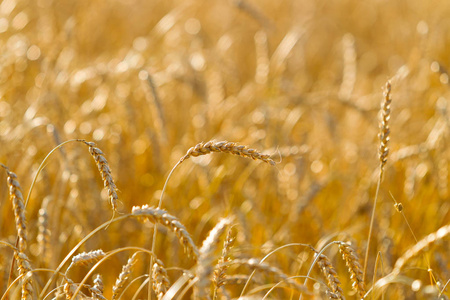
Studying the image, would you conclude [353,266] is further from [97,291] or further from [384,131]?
[97,291]

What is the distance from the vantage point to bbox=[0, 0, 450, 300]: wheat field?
197cm

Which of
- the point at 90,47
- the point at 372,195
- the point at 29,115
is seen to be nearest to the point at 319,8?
the point at 90,47

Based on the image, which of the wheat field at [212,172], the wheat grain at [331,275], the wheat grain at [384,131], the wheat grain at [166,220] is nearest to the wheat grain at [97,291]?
the wheat field at [212,172]

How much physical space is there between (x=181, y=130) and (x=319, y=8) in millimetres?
4072

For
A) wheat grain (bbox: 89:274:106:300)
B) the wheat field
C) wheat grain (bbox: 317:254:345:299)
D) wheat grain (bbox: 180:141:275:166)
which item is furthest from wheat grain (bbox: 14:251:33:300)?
wheat grain (bbox: 317:254:345:299)

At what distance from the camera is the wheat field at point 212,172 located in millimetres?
1967

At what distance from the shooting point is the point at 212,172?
10.3ft

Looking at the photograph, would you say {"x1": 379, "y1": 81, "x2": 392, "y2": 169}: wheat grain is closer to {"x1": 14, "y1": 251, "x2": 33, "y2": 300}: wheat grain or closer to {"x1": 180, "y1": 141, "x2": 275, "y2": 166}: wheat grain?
{"x1": 180, "y1": 141, "x2": 275, "y2": 166}: wheat grain

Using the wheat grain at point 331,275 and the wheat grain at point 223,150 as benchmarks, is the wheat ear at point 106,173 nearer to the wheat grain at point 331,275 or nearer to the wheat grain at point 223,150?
the wheat grain at point 223,150

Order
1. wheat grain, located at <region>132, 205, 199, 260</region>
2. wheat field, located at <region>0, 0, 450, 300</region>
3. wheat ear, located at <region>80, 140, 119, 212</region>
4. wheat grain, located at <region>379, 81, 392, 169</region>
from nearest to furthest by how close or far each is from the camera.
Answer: wheat grain, located at <region>132, 205, 199, 260</region>
wheat ear, located at <region>80, 140, 119, 212</region>
wheat grain, located at <region>379, 81, 392, 169</region>
wheat field, located at <region>0, 0, 450, 300</region>

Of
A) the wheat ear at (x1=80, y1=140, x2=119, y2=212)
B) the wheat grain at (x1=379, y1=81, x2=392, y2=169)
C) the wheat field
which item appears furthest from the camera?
the wheat field

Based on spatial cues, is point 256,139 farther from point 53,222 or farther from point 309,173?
point 53,222

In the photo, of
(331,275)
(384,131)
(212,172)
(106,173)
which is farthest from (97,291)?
(212,172)

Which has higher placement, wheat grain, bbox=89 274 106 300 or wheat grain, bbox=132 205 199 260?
wheat grain, bbox=132 205 199 260
